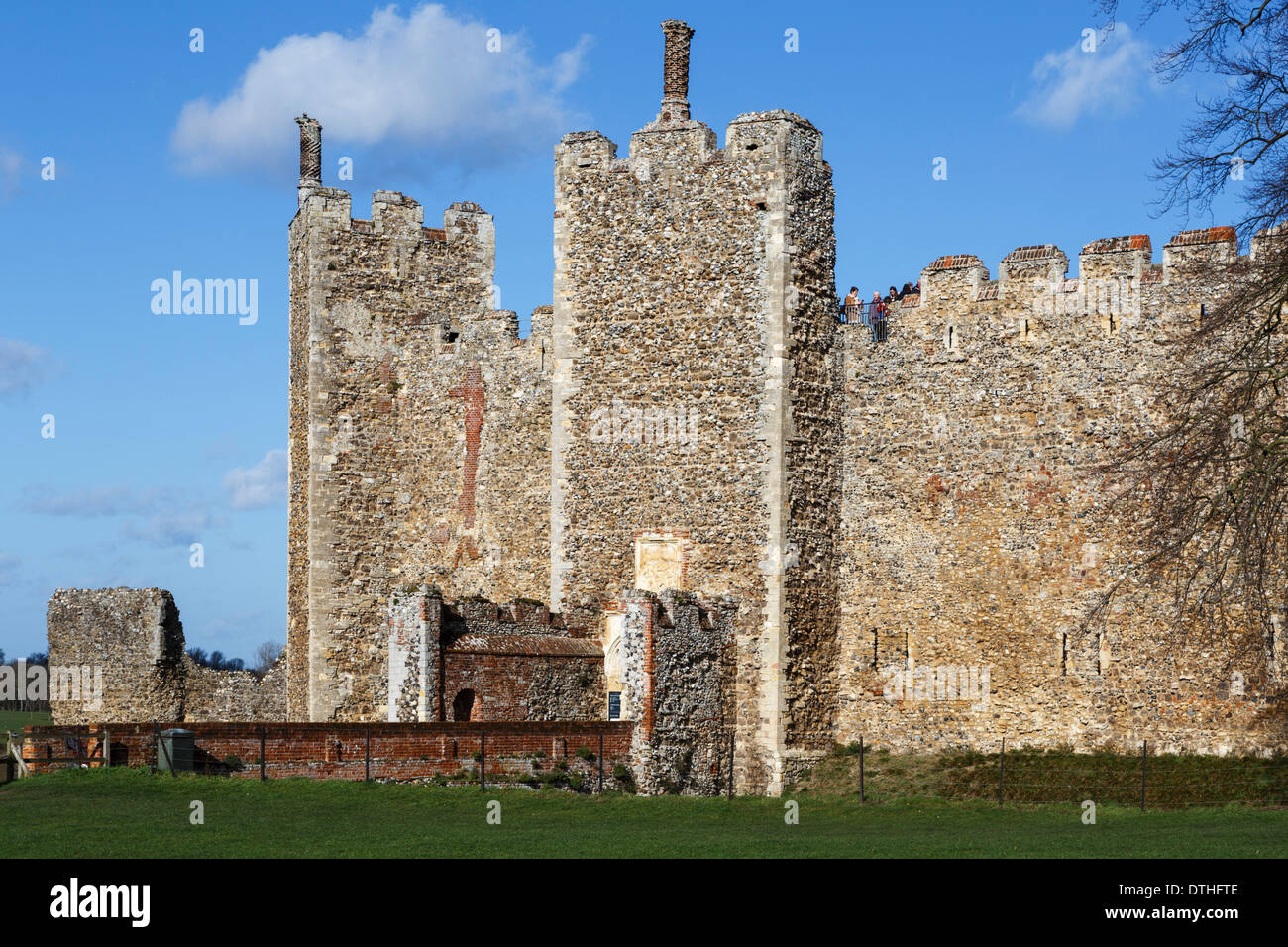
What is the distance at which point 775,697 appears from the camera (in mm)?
31234

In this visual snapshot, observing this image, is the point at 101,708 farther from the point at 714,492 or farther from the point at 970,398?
the point at 970,398

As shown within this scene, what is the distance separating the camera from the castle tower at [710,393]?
1244 inches

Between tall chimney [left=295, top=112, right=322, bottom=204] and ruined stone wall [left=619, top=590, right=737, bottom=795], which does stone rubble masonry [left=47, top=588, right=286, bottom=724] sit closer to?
tall chimney [left=295, top=112, right=322, bottom=204]

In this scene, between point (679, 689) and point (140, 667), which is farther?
point (140, 667)

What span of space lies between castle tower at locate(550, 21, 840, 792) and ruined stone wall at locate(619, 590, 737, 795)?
0.43 meters

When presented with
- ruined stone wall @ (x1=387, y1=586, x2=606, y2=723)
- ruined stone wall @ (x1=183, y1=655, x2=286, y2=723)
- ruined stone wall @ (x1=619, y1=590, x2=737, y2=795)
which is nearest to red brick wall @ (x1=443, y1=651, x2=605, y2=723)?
ruined stone wall @ (x1=387, y1=586, x2=606, y2=723)

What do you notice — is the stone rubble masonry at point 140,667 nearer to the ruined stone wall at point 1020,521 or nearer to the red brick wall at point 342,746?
the red brick wall at point 342,746

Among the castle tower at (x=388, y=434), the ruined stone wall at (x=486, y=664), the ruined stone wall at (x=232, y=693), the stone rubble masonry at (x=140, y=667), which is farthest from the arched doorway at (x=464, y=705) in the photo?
the stone rubble masonry at (x=140, y=667)

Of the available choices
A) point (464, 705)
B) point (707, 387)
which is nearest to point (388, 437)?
point (707, 387)

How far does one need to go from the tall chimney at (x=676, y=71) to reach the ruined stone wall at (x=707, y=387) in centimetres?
23

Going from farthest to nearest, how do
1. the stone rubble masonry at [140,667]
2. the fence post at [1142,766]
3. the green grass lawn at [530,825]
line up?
the stone rubble masonry at [140,667] < the fence post at [1142,766] < the green grass lawn at [530,825]

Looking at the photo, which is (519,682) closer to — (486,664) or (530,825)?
(486,664)

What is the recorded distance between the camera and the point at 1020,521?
31.1 metres

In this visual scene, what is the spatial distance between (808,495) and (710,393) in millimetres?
2435
